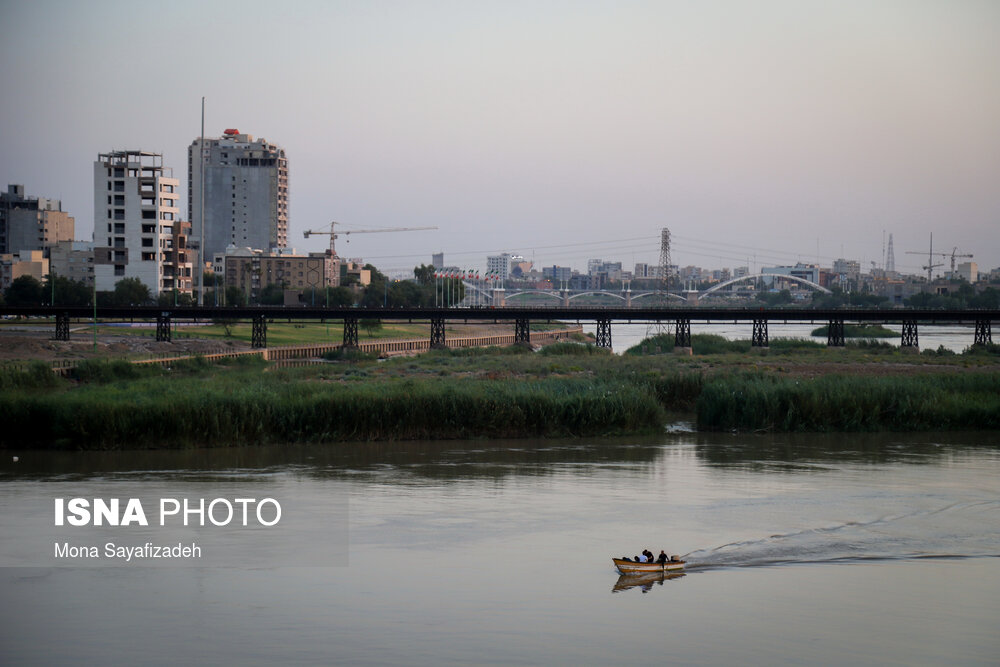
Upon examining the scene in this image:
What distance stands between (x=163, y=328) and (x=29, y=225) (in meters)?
103

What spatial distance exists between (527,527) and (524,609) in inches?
192

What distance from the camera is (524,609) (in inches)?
632

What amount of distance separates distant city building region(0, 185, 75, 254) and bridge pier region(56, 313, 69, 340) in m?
90.2

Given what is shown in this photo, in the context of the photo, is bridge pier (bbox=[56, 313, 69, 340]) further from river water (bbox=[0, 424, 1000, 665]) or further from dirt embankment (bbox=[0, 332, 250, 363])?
river water (bbox=[0, 424, 1000, 665])

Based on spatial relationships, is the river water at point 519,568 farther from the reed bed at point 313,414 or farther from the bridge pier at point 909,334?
the bridge pier at point 909,334

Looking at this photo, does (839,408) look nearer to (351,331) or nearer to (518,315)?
(518,315)

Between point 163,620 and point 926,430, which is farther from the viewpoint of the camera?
point 926,430

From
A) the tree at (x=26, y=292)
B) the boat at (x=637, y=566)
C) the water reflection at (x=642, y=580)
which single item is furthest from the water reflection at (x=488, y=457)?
the tree at (x=26, y=292)

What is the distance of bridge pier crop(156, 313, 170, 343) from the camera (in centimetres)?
7744

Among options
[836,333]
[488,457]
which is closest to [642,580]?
[488,457]

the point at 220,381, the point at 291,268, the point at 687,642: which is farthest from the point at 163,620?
the point at 291,268

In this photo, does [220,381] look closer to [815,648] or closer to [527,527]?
[527,527]

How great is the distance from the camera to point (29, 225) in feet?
547

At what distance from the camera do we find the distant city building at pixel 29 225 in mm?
165250
